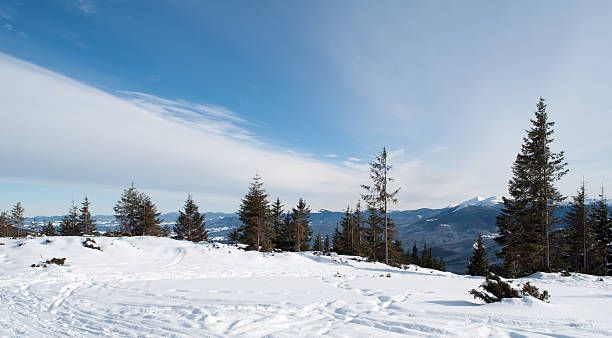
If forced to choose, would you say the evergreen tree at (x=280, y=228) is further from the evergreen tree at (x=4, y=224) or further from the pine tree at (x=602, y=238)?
the evergreen tree at (x=4, y=224)

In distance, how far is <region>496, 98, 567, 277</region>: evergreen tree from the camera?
811 inches

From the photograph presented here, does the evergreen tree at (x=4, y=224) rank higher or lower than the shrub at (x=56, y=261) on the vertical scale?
lower

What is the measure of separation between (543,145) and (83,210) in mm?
60405

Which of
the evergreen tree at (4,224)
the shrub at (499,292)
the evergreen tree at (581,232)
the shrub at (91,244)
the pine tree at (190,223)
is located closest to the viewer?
the shrub at (499,292)

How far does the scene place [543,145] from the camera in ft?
69.6

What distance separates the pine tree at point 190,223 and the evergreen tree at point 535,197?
1571 inches

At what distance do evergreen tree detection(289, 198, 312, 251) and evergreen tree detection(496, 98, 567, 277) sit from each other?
25928 mm

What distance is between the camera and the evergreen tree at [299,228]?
4203cm

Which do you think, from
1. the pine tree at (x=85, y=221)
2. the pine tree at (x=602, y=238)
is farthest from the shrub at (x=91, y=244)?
the pine tree at (x=602, y=238)

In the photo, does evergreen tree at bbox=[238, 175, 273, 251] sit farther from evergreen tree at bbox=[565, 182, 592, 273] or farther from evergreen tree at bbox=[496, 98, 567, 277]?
evergreen tree at bbox=[565, 182, 592, 273]

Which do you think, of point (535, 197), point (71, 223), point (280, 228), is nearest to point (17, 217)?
point (71, 223)

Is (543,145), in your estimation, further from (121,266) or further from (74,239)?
(74,239)

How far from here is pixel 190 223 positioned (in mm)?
43500

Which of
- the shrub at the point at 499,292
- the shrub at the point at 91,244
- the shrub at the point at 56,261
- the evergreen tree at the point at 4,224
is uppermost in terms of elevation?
the shrub at the point at 499,292
